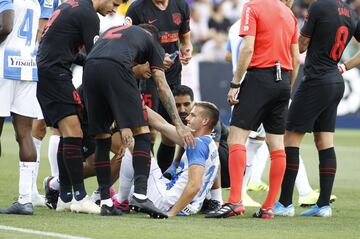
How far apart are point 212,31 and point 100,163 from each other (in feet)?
57.3

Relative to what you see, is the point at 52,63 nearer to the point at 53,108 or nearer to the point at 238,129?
the point at 53,108

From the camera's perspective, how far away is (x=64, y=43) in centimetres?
951

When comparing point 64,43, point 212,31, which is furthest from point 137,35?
point 212,31

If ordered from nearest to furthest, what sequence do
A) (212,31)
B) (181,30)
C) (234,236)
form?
(234,236)
(181,30)
(212,31)

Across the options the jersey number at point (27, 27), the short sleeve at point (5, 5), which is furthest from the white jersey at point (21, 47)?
the short sleeve at point (5, 5)

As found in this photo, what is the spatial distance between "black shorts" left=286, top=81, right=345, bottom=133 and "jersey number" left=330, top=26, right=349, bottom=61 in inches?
12.3

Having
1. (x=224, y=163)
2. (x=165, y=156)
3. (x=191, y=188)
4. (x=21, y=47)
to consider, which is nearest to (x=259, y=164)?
(x=165, y=156)

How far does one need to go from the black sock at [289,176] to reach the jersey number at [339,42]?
106 cm

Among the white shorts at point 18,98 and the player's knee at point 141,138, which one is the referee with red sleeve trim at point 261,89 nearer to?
the player's knee at point 141,138

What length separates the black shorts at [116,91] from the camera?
8.98 metres

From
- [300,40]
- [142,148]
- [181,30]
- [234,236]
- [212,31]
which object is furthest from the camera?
[212,31]

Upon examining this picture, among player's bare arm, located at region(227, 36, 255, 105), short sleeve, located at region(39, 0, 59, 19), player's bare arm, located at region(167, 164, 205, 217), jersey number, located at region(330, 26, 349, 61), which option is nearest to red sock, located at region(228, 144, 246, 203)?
player's bare arm, located at region(167, 164, 205, 217)

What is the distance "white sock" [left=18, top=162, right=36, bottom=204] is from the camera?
9.20m

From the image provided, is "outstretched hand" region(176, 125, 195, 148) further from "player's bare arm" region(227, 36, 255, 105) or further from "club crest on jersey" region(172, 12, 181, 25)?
"club crest on jersey" region(172, 12, 181, 25)
